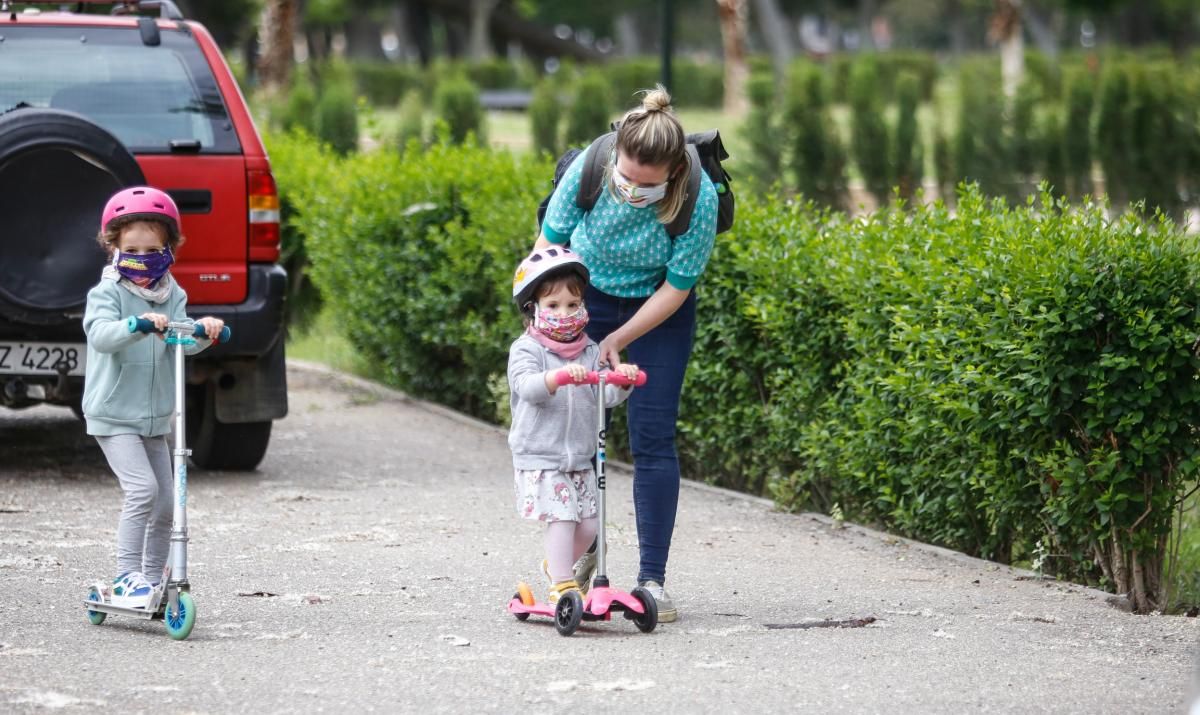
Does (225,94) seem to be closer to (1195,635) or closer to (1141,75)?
(1195,635)

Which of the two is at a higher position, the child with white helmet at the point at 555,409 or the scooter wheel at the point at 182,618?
the child with white helmet at the point at 555,409

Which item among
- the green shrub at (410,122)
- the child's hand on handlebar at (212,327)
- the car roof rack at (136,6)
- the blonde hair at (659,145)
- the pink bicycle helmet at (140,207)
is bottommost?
the child's hand on handlebar at (212,327)

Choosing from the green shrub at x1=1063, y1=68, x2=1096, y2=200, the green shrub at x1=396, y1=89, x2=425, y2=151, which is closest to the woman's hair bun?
the green shrub at x1=396, y1=89, x2=425, y2=151

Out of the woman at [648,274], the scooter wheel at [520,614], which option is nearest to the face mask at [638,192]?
the woman at [648,274]

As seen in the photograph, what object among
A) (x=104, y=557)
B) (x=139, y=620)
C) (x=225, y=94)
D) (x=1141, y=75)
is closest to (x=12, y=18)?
(x=225, y=94)

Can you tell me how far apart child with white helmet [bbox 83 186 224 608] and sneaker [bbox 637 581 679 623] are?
62.7 inches

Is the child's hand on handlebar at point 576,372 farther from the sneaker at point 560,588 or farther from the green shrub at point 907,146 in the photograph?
the green shrub at point 907,146

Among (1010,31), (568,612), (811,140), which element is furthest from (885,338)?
(1010,31)

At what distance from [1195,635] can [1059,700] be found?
42.2 inches

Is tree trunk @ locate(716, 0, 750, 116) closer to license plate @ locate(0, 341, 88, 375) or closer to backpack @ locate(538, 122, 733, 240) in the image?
license plate @ locate(0, 341, 88, 375)

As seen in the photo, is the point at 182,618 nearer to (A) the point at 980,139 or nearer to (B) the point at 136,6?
(B) the point at 136,6

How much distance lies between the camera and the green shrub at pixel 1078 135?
2469 centimetres

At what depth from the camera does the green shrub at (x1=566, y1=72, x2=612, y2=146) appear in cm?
2496

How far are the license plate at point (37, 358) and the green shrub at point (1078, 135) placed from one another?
62.4ft
